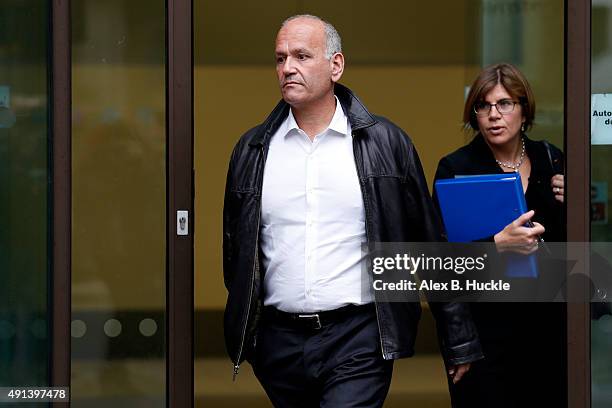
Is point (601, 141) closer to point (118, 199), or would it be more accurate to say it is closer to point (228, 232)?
point (228, 232)

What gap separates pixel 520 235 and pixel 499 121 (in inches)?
18.9

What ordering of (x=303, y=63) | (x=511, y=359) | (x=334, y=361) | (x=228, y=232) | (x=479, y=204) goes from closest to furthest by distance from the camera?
(x=334, y=361)
(x=303, y=63)
(x=228, y=232)
(x=479, y=204)
(x=511, y=359)

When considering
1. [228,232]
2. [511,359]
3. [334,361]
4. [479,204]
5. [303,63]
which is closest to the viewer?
[334,361]

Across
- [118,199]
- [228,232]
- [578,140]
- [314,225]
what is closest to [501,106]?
[578,140]

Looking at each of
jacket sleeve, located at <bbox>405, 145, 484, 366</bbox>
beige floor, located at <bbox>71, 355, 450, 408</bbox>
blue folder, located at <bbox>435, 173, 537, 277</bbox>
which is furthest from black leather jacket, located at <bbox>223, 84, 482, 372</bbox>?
→ beige floor, located at <bbox>71, 355, 450, 408</bbox>

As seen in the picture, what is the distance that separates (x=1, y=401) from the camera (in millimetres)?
5094

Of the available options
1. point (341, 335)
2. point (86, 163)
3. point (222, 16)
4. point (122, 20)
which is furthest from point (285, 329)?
point (222, 16)

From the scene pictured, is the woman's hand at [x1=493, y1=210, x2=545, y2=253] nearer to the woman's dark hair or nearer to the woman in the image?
the woman

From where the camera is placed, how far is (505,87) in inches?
198

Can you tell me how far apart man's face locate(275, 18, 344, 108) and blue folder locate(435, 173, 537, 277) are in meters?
0.75

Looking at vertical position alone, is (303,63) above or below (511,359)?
above

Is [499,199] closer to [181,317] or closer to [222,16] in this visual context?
[181,317]

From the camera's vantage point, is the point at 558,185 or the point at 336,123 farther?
the point at 558,185

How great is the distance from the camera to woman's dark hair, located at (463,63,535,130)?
504cm
